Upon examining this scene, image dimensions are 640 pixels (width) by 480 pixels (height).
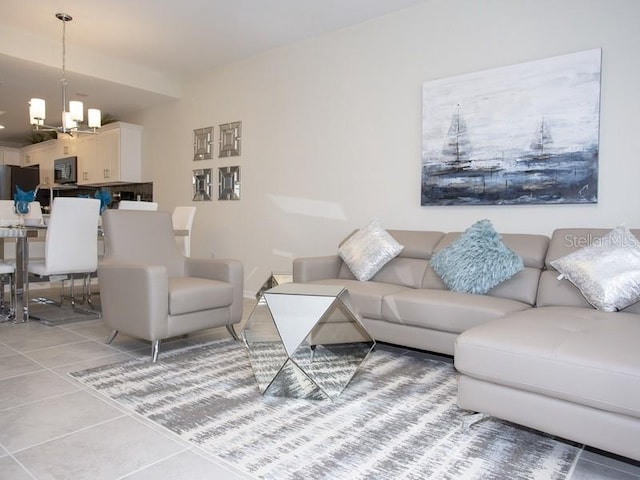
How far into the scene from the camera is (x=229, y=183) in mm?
5387

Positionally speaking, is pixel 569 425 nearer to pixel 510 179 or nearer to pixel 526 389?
pixel 526 389

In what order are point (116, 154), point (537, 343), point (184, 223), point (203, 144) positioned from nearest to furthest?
→ point (537, 343)
point (184, 223)
point (203, 144)
point (116, 154)

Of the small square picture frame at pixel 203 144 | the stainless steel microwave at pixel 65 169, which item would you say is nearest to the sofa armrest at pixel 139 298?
the small square picture frame at pixel 203 144

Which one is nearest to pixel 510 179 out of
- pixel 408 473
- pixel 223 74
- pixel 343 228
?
pixel 343 228

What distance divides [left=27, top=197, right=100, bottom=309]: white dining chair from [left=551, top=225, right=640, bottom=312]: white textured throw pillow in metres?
3.67

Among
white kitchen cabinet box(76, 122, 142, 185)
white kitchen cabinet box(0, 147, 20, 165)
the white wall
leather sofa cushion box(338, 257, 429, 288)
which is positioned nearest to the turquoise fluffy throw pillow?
leather sofa cushion box(338, 257, 429, 288)

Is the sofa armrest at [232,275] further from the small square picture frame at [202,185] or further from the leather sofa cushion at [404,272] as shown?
the small square picture frame at [202,185]

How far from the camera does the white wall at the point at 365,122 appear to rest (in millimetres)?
2895

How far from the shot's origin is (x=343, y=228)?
428cm

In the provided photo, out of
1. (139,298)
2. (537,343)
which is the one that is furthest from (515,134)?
(139,298)

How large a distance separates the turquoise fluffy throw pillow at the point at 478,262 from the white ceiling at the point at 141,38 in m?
2.08

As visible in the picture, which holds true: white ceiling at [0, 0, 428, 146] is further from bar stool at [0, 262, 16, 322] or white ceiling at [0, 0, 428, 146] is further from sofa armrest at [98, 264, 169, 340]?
sofa armrest at [98, 264, 169, 340]

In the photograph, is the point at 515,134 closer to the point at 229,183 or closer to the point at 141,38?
the point at 229,183

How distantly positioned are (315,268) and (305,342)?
1.29 m
